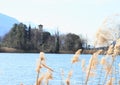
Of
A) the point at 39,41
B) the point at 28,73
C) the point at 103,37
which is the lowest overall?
the point at 28,73

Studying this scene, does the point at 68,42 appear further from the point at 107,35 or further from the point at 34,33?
the point at 107,35

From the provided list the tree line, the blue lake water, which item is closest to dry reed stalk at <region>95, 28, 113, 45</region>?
the blue lake water

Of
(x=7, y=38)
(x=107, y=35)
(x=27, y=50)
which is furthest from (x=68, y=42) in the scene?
(x=107, y=35)

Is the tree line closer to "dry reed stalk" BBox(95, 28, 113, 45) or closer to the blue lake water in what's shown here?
the blue lake water

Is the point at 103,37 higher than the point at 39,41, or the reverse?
the point at 39,41

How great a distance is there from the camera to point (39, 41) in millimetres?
77375

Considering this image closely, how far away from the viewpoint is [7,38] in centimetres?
8350

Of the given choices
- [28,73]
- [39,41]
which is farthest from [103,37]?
[39,41]

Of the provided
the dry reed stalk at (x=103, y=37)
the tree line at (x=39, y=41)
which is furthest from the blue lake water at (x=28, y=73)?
the tree line at (x=39, y=41)

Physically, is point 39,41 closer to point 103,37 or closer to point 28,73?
point 28,73

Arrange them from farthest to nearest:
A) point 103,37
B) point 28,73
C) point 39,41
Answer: point 39,41, point 28,73, point 103,37

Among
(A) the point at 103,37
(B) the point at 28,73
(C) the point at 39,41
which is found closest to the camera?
(A) the point at 103,37

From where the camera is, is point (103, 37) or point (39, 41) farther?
point (39, 41)

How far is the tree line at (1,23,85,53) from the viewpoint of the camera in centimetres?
7306
